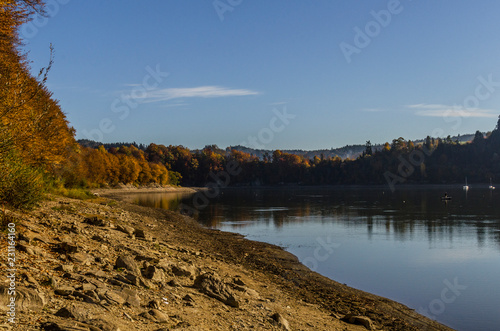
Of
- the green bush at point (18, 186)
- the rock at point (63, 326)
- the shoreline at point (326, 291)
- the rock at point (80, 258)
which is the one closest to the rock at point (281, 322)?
the shoreline at point (326, 291)

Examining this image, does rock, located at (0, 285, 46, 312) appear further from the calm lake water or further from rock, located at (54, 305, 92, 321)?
the calm lake water

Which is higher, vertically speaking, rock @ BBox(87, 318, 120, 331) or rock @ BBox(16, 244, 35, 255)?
rock @ BBox(16, 244, 35, 255)

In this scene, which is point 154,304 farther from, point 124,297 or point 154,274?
point 154,274

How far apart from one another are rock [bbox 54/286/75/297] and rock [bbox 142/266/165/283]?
3001mm

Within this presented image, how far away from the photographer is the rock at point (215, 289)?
12508 mm

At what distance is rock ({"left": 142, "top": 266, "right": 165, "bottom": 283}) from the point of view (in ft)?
41.1

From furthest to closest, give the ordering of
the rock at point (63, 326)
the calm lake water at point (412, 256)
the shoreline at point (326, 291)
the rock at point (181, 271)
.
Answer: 1. the calm lake water at point (412, 256)
2. the shoreline at point (326, 291)
3. the rock at point (181, 271)
4. the rock at point (63, 326)

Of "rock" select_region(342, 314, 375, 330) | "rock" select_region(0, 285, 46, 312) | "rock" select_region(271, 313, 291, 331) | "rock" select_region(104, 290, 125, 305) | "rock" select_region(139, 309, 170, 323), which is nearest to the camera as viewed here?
"rock" select_region(0, 285, 46, 312)

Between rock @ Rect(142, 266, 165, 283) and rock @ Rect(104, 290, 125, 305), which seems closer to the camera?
rock @ Rect(104, 290, 125, 305)

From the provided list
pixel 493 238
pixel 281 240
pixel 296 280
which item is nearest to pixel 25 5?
pixel 296 280

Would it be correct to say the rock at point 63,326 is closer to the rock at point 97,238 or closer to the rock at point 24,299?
the rock at point 24,299

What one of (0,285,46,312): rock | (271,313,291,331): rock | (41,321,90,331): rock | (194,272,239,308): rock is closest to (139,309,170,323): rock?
(41,321,90,331): rock

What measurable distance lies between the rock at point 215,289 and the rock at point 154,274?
109 centimetres

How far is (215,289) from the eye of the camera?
42.4ft
